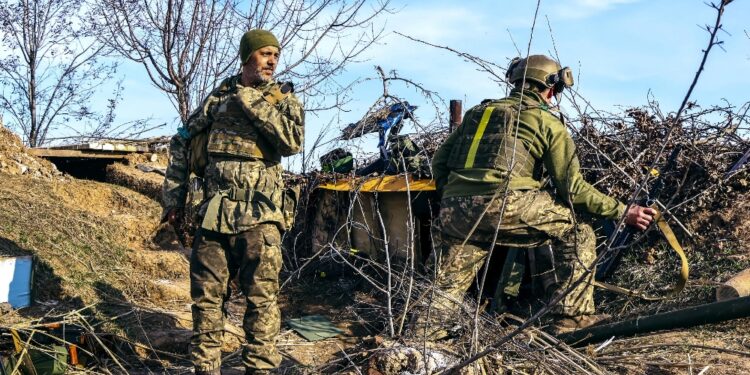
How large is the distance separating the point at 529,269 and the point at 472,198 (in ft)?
3.67

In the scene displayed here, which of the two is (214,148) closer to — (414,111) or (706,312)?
(414,111)

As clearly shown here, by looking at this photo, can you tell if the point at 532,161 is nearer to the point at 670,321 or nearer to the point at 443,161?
the point at 443,161

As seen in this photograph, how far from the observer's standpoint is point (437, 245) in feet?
16.3

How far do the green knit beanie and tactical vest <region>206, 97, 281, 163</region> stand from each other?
0.28 metres

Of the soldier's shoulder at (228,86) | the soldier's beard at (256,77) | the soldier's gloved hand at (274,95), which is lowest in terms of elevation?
the soldier's gloved hand at (274,95)

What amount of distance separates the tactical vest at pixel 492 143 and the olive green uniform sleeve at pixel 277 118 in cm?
100

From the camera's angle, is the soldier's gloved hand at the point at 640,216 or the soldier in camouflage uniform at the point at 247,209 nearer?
the soldier in camouflage uniform at the point at 247,209

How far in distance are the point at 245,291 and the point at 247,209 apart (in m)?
0.45

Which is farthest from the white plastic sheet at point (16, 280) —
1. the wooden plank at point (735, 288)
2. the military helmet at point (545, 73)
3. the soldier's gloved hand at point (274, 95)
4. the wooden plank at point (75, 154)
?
the wooden plank at point (735, 288)

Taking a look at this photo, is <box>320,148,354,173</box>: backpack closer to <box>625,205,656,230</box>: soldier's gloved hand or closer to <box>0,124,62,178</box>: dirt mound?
<box>625,205,656,230</box>: soldier's gloved hand

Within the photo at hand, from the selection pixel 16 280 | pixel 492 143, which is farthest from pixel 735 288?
pixel 16 280

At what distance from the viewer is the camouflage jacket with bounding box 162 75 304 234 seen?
445 centimetres

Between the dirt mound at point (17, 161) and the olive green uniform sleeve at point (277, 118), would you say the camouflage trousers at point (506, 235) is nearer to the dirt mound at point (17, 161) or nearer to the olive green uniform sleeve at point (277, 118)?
the olive green uniform sleeve at point (277, 118)

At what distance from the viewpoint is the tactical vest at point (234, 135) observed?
179 inches
